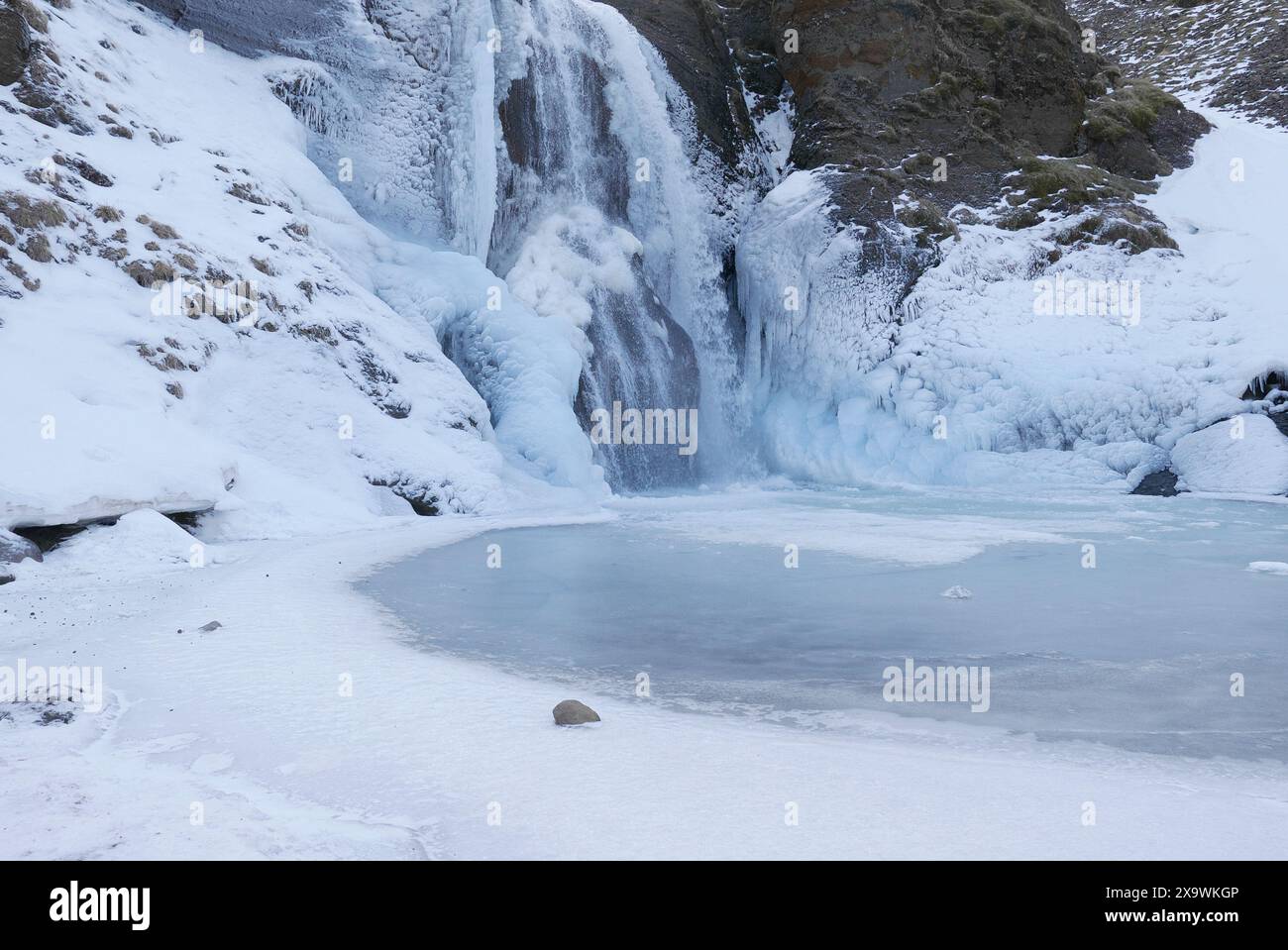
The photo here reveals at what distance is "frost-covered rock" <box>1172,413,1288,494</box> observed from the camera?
50.4 feet

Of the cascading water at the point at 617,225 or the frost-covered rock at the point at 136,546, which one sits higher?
the cascading water at the point at 617,225

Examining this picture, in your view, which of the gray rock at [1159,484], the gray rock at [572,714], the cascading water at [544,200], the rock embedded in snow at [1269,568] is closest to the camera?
the gray rock at [572,714]

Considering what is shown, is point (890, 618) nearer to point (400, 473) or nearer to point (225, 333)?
point (400, 473)

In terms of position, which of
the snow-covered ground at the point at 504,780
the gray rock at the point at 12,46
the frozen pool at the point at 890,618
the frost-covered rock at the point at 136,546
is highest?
the gray rock at the point at 12,46

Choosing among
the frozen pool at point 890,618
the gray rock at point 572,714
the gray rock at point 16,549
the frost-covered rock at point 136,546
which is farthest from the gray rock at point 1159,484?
the gray rock at point 16,549

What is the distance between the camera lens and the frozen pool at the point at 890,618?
4023 millimetres

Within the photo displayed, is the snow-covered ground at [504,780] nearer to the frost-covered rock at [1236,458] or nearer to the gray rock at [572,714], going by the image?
Answer: the gray rock at [572,714]

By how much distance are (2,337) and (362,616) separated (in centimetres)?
571

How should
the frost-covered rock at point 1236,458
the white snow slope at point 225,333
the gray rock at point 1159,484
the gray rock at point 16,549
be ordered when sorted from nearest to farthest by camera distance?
the gray rock at point 16,549, the white snow slope at point 225,333, the frost-covered rock at point 1236,458, the gray rock at point 1159,484

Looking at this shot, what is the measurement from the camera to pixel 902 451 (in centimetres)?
1794

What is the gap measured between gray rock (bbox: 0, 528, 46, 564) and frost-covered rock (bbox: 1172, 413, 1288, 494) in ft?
50.3

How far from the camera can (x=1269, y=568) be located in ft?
25.6

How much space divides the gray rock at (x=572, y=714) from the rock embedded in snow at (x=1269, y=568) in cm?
625

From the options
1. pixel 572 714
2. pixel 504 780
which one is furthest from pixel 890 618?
pixel 504 780
